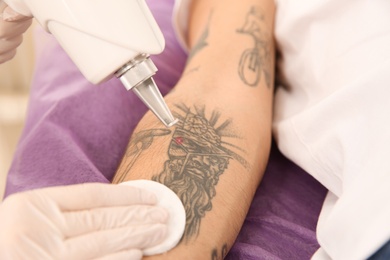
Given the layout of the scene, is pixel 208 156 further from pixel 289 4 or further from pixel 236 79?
pixel 289 4

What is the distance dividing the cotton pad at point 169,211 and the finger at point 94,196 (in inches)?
1.1

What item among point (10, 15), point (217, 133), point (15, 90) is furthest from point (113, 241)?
point (15, 90)

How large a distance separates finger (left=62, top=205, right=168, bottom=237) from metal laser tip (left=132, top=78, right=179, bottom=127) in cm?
13

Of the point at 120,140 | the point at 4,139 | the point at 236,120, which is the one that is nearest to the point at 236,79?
the point at 236,120

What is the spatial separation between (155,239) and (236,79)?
377 millimetres

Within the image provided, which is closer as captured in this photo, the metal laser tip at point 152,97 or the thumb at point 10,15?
the metal laser tip at point 152,97

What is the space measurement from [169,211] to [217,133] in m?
0.18

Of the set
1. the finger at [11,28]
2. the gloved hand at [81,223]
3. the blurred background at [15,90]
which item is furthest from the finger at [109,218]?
the blurred background at [15,90]

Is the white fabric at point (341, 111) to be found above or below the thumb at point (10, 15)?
below

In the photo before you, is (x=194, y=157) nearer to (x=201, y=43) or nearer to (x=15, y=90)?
(x=201, y=43)

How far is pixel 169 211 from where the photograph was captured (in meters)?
0.68

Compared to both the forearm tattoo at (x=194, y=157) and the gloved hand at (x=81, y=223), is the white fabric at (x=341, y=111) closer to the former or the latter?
the forearm tattoo at (x=194, y=157)

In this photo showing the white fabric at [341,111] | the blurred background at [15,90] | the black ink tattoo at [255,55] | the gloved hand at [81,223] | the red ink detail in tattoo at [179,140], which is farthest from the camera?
the blurred background at [15,90]

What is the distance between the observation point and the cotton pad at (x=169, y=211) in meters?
0.65
